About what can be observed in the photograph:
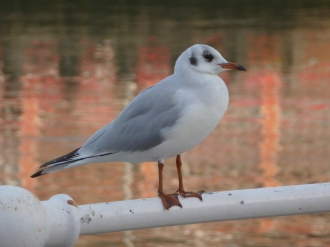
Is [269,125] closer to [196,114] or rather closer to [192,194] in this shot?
[196,114]

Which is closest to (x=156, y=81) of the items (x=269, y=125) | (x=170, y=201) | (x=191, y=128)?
(x=269, y=125)

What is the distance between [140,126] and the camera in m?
3.56

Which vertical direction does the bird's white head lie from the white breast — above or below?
above

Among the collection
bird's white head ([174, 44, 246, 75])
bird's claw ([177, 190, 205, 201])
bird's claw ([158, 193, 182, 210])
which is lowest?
bird's claw ([177, 190, 205, 201])

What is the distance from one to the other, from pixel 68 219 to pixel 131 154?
3.45 feet

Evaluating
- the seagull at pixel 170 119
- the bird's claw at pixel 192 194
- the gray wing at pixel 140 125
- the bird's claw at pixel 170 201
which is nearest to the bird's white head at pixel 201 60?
the seagull at pixel 170 119

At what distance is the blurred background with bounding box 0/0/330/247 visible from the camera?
332 inches

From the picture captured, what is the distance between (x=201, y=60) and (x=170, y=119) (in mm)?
269

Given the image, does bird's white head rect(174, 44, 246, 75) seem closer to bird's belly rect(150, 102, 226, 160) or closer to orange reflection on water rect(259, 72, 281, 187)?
bird's belly rect(150, 102, 226, 160)

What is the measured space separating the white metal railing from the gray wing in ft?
1.94

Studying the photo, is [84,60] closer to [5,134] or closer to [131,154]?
[5,134]

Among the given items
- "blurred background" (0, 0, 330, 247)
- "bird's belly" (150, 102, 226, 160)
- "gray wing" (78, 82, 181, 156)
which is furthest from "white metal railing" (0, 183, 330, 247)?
"blurred background" (0, 0, 330, 247)

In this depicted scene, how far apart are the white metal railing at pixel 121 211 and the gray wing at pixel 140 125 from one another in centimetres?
59

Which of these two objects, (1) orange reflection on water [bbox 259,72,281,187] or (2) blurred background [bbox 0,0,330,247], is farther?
(1) orange reflection on water [bbox 259,72,281,187]
